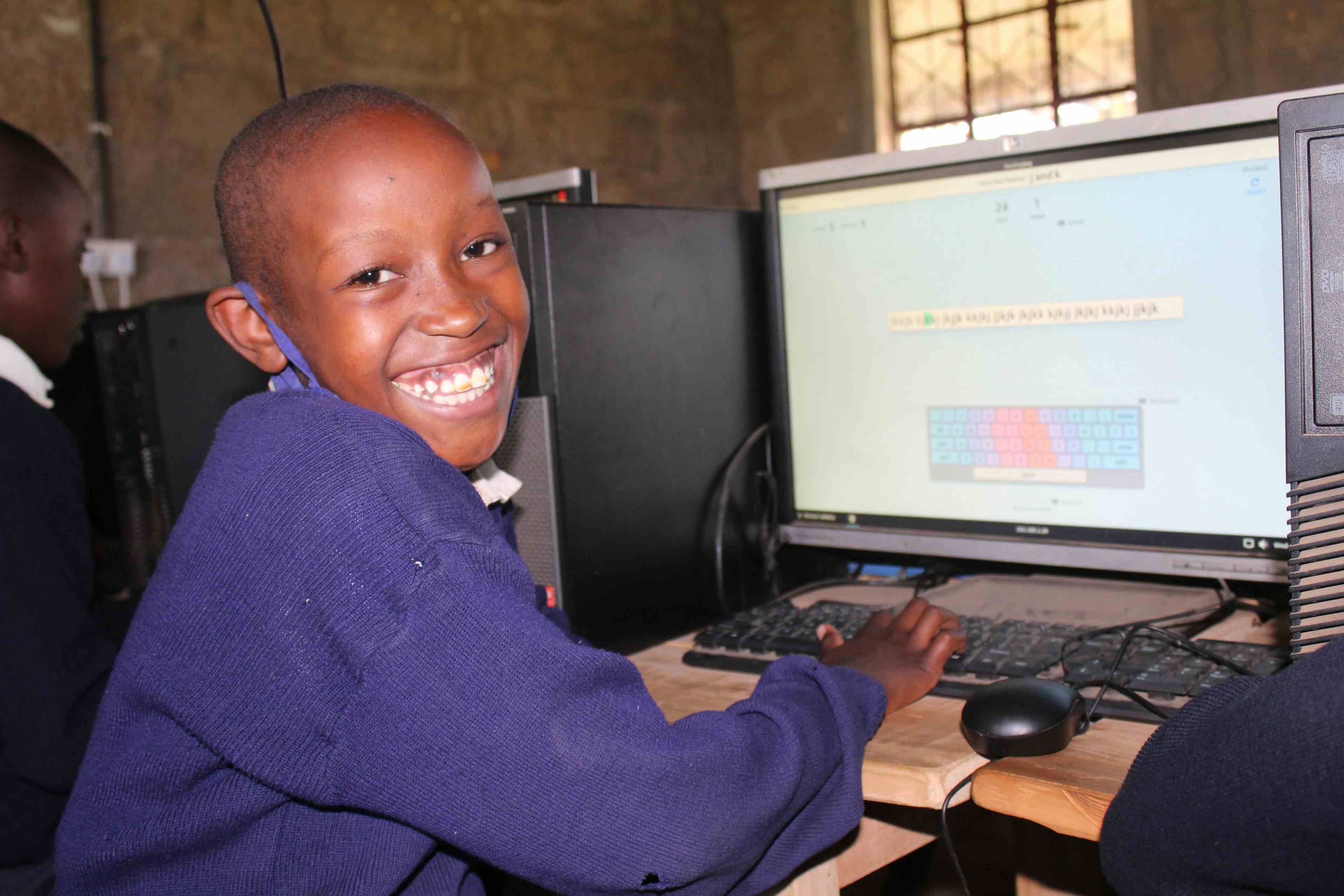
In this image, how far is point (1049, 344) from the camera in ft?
3.57

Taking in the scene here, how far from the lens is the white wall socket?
122 inches

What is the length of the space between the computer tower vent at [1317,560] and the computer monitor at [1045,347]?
14.4 inches

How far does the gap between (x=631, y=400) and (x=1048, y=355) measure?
432 mm

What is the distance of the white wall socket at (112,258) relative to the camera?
122 inches

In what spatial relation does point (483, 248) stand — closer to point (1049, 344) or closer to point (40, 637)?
point (1049, 344)

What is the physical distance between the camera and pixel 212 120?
3.42m

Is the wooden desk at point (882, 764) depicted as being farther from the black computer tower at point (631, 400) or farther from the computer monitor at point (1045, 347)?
the computer monitor at point (1045, 347)

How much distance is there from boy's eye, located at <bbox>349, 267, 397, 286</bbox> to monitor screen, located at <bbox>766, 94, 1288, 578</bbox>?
0.57 metres

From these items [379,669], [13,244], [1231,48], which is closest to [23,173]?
[13,244]

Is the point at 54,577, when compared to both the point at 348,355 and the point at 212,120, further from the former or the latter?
the point at 212,120

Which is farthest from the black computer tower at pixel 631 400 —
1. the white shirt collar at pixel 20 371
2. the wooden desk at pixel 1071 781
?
the white shirt collar at pixel 20 371

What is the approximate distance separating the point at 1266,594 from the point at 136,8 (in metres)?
3.34

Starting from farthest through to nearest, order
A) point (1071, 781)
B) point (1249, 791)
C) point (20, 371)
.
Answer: point (20, 371) → point (1071, 781) → point (1249, 791)

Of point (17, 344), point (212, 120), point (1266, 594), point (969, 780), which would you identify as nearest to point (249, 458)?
point (969, 780)
